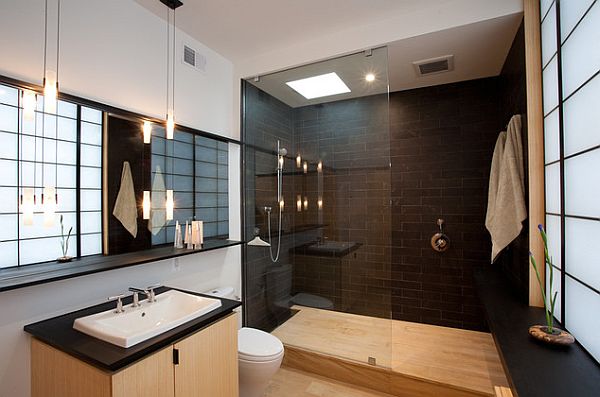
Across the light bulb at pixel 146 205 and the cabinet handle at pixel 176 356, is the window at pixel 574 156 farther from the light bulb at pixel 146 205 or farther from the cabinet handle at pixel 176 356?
the light bulb at pixel 146 205

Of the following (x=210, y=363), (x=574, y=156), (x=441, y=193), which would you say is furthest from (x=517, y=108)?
(x=210, y=363)

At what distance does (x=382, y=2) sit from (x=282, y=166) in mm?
1797

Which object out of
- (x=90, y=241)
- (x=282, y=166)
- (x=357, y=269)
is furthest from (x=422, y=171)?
(x=90, y=241)

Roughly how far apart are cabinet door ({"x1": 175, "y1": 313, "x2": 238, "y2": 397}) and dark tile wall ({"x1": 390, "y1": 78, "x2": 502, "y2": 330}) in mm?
2184

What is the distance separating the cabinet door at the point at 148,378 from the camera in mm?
1170

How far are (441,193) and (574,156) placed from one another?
1766 mm

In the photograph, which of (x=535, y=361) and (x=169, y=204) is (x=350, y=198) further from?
(x=535, y=361)

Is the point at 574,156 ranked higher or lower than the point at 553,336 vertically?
higher

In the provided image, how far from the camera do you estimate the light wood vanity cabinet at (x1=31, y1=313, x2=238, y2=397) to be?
3.92 ft

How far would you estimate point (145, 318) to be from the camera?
1.71 m

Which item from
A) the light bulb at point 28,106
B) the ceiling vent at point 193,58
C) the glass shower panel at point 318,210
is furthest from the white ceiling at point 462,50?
the light bulb at point 28,106

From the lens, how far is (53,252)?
1.58m

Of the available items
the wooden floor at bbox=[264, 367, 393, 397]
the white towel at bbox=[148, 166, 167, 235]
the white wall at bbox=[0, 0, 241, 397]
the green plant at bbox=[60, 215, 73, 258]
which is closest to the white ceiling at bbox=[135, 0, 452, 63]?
the white wall at bbox=[0, 0, 241, 397]

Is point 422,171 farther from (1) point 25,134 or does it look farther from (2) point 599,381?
(1) point 25,134
